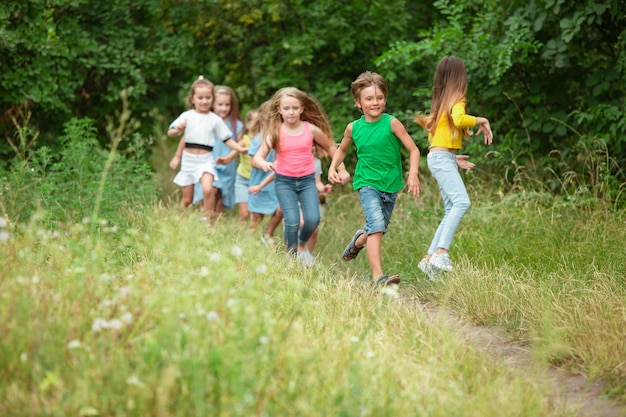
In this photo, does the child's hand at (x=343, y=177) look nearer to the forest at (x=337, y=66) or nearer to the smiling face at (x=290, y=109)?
the smiling face at (x=290, y=109)

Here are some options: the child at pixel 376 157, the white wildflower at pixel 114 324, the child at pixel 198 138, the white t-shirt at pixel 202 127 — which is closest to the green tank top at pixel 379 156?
the child at pixel 376 157

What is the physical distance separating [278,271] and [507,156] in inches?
159

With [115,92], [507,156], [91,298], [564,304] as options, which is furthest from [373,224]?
[115,92]

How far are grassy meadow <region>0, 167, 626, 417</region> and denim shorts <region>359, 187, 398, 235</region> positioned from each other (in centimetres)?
55

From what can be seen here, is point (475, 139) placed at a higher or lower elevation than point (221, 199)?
higher

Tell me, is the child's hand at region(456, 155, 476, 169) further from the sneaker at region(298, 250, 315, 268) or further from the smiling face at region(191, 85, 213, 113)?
the smiling face at region(191, 85, 213, 113)

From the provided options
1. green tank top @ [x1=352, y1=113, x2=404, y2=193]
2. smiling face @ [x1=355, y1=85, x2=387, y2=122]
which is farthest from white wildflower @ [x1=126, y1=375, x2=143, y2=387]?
smiling face @ [x1=355, y1=85, x2=387, y2=122]

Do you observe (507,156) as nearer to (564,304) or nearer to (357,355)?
(564,304)

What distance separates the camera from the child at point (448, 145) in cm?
622

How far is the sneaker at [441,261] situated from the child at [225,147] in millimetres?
3708

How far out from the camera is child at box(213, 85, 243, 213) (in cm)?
945

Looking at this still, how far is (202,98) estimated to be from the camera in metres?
8.59

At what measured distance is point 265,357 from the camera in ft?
11.2

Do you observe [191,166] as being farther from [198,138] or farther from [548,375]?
[548,375]
